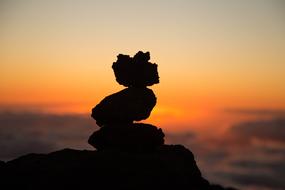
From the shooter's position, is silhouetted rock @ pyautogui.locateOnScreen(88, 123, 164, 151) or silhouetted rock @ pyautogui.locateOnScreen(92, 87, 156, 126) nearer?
silhouetted rock @ pyautogui.locateOnScreen(88, 123, 164, 151)

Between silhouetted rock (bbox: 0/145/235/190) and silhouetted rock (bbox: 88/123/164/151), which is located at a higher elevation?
silhouetted rock (bbox: 88/123/164/151)

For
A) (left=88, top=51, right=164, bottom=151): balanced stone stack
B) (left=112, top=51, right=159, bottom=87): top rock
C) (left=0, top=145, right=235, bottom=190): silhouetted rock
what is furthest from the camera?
(left=112, top=51, right=159, bottom=87): top rock

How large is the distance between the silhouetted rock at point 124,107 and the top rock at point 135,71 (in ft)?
3.96

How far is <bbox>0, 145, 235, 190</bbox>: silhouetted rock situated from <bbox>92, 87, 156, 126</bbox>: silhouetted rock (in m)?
4.64

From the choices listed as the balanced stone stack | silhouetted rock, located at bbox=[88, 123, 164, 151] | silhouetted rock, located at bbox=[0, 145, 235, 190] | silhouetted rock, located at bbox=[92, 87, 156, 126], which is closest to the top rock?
the balanced stone stack

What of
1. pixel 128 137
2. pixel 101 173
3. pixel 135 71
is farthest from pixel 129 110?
pixel 101 173

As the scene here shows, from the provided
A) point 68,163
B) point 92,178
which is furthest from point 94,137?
point 92,178

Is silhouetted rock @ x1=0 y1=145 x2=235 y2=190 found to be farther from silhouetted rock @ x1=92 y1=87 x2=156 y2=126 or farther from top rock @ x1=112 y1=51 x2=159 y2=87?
top rock @ x1=112 y1=51 x2=159 y2=87

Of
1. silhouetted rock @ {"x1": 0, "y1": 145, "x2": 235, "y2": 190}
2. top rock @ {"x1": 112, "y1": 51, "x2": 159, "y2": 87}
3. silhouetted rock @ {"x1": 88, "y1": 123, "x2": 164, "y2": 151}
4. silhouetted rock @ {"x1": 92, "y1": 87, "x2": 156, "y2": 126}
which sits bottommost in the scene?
silhouetted rock @ {"x1": 0, "y1": 145, "x2": 235, "y2": 190}

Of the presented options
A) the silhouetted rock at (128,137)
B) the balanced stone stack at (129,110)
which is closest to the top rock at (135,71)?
the balanced stone stack at (129,110)

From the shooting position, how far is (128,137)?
186 feet

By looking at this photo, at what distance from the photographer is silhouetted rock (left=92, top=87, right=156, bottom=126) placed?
5697 cm

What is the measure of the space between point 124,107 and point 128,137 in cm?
376

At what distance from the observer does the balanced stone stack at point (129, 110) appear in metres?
56.9
